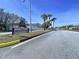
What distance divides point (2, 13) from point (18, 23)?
95.9ft

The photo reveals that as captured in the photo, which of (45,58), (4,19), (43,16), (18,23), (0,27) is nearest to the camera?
(45,58)

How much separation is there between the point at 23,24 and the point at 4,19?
100 ft

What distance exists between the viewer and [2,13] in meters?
76.7

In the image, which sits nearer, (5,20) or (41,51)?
(41,51)

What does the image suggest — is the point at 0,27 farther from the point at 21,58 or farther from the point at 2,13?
the point at 21,58

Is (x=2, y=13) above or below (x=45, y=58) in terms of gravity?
above

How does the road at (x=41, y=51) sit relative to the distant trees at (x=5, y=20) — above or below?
below

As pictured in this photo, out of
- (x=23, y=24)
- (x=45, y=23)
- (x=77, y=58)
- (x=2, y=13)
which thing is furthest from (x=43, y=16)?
(x=77, y=58)

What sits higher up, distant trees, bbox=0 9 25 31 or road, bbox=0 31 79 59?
distant trees, bbox=0 9 25 31

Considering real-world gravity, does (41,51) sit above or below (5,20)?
below

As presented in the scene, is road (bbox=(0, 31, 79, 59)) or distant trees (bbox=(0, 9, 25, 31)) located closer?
road (bbox=(0, 31, 79, 59))

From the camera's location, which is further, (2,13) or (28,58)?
(2,13)

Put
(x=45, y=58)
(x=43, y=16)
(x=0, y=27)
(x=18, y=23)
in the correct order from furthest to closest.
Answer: (x=43, y=16), (x=18, y=23), (x=0, y=27), (x=45, y=58)

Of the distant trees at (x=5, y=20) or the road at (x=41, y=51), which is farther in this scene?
the distant trees at (x=5, y=20)
